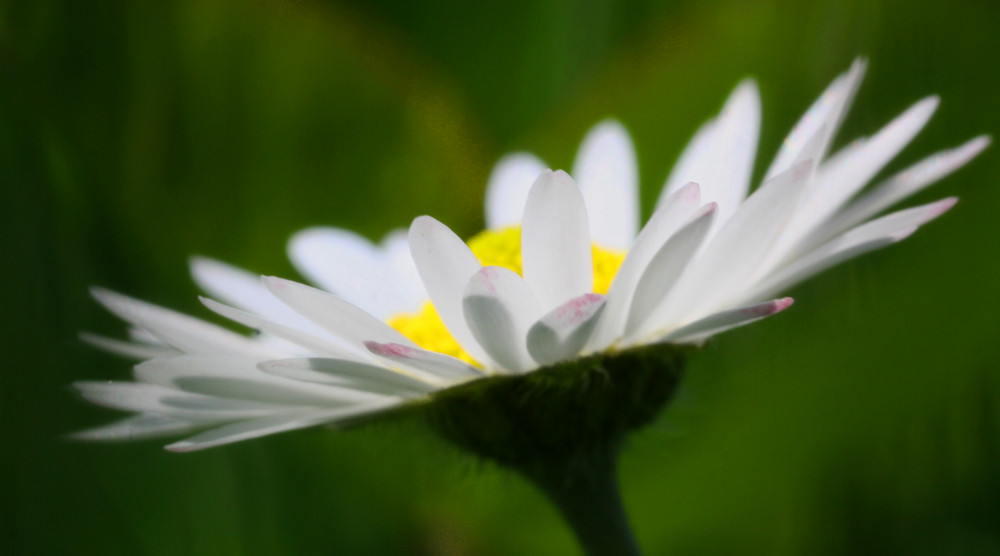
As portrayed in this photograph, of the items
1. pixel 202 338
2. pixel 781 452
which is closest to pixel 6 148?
pixel 202 338

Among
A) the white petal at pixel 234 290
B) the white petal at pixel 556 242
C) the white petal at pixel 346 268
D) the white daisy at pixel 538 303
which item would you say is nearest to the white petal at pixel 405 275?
the white petal at pixel 346 268

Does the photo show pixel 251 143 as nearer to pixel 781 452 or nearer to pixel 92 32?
pixel 92 32

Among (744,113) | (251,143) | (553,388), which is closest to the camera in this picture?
(553,388)

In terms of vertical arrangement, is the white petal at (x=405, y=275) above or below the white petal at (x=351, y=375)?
above

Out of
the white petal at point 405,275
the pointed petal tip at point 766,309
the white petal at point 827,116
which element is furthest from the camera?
the white petal at point 405,275

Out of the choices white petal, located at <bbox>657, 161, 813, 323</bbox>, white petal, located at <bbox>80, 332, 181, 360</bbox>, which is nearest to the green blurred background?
white petal, located at <bbox>80, 332, 181, 360</bbox>

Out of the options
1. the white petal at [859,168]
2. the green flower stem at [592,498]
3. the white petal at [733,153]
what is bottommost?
the green flower stem at [592,498]

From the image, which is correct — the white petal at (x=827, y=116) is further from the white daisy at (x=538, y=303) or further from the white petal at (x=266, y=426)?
the white petal at (x=266, y=426)
